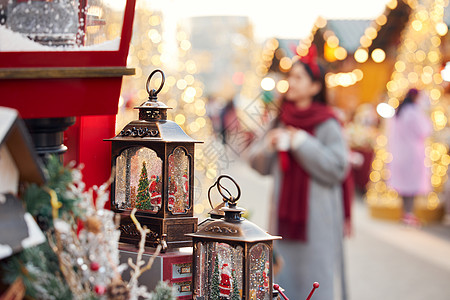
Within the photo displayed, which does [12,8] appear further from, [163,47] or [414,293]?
[414,293]

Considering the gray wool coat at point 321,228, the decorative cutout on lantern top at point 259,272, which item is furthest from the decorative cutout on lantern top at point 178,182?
the gray wool coat at point 321,228

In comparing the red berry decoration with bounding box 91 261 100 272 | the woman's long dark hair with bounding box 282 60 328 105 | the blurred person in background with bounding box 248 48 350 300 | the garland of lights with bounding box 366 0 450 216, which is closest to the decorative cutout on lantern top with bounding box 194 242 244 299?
the red berry decoration with bounding box 91 261 100 272

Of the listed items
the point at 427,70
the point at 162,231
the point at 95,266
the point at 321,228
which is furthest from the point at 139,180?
the point at 427,70

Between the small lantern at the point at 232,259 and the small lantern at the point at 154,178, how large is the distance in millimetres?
104

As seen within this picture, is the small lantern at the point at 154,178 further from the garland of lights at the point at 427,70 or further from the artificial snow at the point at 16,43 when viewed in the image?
the garland of lights at the point at 427,70

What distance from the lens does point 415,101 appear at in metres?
8.66

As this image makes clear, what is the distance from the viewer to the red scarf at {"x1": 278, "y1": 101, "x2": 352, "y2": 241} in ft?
13.9

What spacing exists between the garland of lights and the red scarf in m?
5.12

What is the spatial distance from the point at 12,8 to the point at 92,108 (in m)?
0.28

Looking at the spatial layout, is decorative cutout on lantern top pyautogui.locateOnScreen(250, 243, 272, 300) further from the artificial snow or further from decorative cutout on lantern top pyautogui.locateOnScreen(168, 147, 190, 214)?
the artificial snow

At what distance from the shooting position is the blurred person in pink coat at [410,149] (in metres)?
8.67

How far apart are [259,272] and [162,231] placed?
0.89 ft

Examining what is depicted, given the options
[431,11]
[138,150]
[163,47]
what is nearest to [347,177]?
[163,47]

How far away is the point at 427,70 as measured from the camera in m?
9.10
